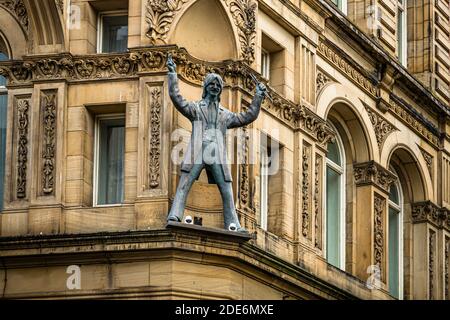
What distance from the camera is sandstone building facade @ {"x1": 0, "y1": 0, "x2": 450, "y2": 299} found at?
39.3m

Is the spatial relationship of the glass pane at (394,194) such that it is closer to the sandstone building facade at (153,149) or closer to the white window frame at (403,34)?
the white window frame at (403,34)

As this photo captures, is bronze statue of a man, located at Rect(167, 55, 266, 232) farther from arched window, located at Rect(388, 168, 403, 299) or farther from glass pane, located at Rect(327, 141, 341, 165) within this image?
arched window, located at Rect(388, 168, 403, 299)

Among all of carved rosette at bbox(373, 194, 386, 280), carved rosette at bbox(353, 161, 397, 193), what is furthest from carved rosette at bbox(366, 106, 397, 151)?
carved rosette at bbox(373, 194, 386, 280)

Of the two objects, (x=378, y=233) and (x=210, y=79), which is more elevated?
(x=210, y=79)

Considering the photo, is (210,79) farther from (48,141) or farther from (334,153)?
(334,153)

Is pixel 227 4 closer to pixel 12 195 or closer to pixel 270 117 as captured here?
pixel 270 117

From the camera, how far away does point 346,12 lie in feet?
163

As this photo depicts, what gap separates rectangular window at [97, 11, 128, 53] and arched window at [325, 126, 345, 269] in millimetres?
7903

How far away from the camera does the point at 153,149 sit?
131 feet

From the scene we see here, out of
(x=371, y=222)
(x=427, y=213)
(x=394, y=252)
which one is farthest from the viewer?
(x=427, y=213)

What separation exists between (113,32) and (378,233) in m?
10.2

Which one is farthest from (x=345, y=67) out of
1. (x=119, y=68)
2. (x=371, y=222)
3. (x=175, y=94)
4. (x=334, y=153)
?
(x=175, y=94)

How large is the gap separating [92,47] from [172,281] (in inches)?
216
